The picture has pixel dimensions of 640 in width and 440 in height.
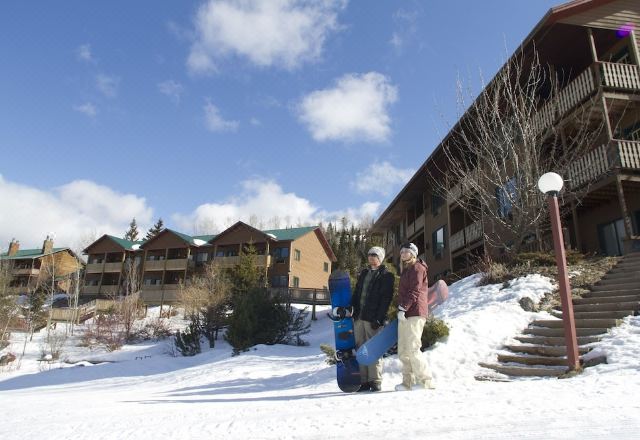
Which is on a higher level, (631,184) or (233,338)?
(631,184)

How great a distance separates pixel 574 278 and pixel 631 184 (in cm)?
527

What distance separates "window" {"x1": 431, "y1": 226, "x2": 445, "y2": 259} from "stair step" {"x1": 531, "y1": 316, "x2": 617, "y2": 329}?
17337 millimetres

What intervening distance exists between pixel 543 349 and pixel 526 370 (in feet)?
3.04

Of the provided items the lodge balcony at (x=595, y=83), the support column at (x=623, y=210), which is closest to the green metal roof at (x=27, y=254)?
the lodge balcony at (x=595, y=83)

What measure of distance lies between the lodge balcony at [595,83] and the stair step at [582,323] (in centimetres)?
796

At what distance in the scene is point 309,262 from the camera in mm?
46094

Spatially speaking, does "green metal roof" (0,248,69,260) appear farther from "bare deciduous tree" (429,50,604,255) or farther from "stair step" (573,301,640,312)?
"stair step" (573,301,640,312)

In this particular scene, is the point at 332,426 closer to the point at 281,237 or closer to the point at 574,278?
the point at 574,278

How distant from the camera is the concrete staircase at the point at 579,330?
7.27 meters

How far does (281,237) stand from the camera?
43.2m

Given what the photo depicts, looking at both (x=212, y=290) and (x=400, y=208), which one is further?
(x=400, y=208)

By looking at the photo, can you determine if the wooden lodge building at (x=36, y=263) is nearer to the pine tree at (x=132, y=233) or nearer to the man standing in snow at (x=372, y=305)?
the pine tree at (x=132, y=233)

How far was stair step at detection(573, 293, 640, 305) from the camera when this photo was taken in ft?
30.4

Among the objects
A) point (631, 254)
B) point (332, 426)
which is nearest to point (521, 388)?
point (332, 426)
